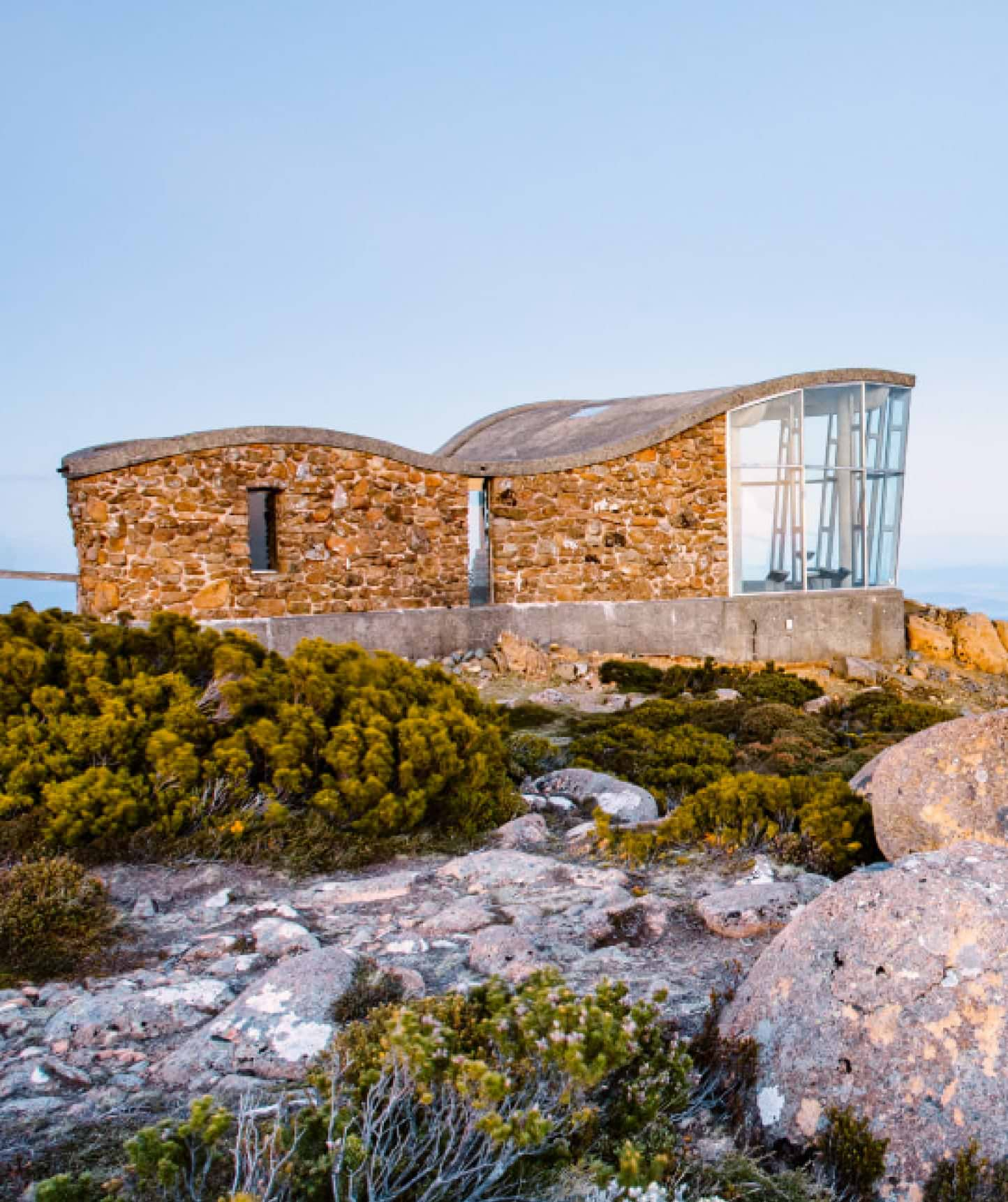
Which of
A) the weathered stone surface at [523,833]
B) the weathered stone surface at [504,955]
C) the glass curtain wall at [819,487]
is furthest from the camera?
the glass curtain wall at [819,487]

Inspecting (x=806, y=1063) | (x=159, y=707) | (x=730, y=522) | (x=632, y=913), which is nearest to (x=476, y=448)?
(x=730, y=522)

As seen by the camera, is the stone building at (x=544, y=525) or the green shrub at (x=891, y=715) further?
the stone building at (x=544, y=525)

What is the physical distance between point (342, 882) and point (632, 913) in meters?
1.63

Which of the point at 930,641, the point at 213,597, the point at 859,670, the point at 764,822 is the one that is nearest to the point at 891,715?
the point at 859,670

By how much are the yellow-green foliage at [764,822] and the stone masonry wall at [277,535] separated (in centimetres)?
891

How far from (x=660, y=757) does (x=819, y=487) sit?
11921 millimetres

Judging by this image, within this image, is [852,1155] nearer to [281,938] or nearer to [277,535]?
[281,938]

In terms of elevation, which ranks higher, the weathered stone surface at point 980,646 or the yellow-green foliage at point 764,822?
the yellow-green foliage at point 764,822

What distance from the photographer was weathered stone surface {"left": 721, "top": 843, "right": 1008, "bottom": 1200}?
3145 millimetres

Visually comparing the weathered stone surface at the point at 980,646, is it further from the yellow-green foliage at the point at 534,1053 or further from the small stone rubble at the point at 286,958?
the yellow-green foliage at the point at 534,1053

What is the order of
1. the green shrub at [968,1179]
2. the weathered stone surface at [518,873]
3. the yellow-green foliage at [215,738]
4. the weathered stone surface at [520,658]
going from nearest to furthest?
the green shrub at [968,1179] → the weathered stone surface at [518,873] → the yellow-green foliage at [215,738] → the weathered stone surface at [520,658]

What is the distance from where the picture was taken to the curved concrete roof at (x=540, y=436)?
13.9m

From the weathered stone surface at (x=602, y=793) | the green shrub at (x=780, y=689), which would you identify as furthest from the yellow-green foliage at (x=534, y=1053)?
the green shrub at (x=780, y=689)

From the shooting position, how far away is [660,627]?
57.4 ft
